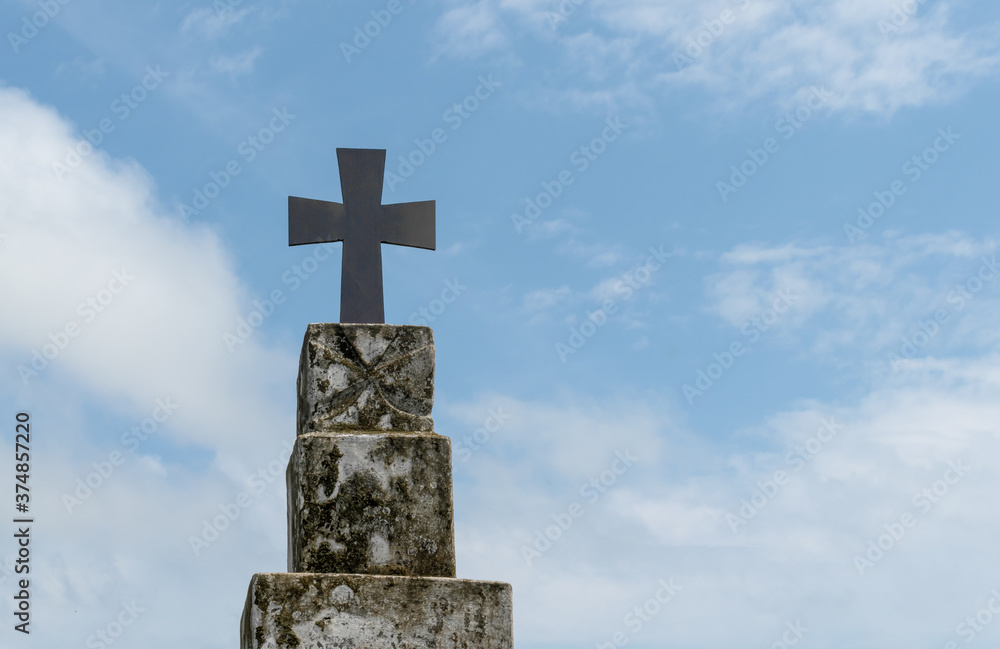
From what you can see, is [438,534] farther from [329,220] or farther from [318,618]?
[329,220]

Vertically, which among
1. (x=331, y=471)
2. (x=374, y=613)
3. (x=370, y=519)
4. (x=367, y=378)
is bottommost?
(x=374, y=613)

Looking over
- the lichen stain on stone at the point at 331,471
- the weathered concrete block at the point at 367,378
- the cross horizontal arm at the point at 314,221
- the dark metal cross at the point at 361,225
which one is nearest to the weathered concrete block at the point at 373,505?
the lichen stain on stone at the point at 331,471

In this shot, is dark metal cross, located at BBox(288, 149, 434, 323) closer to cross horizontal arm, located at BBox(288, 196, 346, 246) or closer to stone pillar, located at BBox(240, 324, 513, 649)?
cross horizontal arm, located at BBox(288, 196, 346, 246)

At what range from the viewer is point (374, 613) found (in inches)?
194

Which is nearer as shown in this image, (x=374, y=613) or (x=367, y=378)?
(x=374, y=613)

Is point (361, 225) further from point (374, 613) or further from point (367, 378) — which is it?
point (374, 613)

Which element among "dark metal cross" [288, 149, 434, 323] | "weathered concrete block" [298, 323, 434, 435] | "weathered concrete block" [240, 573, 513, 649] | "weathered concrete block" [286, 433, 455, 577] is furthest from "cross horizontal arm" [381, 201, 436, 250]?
"weathered concrete block" [240, 573, 513, 649]

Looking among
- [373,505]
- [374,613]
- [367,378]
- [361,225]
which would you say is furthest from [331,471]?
[361,225]

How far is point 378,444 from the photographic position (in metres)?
5.31

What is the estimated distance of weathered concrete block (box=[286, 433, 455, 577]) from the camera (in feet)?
16.9

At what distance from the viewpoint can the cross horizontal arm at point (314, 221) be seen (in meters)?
5.99

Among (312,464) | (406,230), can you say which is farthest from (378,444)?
(406,230)

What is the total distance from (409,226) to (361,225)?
0.87ft

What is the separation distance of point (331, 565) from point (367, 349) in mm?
1090
